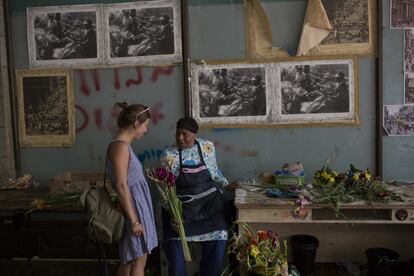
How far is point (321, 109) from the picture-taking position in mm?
3857

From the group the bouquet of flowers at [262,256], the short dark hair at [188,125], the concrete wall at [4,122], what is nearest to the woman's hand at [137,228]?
the bouquet of flowers at [262,256]

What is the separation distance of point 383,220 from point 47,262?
3.22m

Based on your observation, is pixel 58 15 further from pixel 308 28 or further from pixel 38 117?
pixel 308 28

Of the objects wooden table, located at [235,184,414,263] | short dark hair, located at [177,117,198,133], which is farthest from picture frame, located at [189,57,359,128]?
wooden table, located at [235,184,414,263]

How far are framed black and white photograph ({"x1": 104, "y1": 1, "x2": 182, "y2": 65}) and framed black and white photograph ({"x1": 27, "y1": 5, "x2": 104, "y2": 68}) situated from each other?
133mm

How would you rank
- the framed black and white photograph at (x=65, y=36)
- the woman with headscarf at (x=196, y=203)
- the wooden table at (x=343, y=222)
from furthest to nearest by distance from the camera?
1. the framed black and white photograph at (x=65, y=36)
2. the woman with headscarf at (x=196, y=203)
3. the wooden table at (x=343, y=222)

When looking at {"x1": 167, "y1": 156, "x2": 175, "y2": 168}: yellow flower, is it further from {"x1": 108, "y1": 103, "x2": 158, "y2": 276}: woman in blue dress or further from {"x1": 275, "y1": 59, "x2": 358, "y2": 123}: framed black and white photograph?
{"x1": 275, "y1": 59, "x2": 358, "y2": 123}: framed black and white photograph

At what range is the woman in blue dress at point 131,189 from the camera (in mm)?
2730

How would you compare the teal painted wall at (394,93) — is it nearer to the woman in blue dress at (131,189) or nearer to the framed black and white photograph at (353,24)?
the framed black and white photograph at (353,24)

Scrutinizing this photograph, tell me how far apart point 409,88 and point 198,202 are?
2.22 m

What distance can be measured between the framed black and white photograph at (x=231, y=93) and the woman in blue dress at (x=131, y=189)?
119cm

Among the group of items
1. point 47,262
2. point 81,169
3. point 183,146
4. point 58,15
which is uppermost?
point 58,15

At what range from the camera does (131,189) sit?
2.83 m

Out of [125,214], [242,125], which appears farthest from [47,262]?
[242,125]
